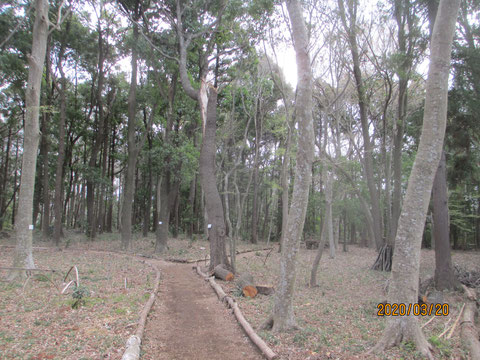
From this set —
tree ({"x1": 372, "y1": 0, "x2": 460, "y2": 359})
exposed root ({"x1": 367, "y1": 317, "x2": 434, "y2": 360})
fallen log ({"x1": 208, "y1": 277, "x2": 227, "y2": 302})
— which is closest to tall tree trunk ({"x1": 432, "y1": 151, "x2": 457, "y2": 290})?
tree ({"x1": 372, "y1": 0, "x2": 460, "y2": 359})

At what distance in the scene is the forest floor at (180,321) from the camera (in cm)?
435

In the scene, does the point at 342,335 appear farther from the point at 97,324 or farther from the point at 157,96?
the point at 157,96

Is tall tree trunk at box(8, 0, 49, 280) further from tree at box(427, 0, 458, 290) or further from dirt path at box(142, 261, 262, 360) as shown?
tree at box(427, 0, 458, 290)

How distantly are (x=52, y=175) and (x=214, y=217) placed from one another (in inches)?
789

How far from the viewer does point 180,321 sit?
6012mm

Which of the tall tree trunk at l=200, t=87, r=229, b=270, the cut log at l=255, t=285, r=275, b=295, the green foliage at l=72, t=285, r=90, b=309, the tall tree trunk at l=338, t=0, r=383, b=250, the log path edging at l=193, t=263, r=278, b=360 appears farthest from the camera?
the tall tree trunk at l=338, t=0, r=383, b=250

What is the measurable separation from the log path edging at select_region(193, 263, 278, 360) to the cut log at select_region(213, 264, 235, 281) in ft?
A: 0.76

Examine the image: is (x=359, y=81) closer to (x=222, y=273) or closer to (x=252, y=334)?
(x=222, y=273)

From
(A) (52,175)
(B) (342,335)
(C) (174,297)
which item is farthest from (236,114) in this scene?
(A) (52,175)

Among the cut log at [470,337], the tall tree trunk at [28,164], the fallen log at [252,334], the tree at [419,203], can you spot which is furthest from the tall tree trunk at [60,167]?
the cut log at [470,337]

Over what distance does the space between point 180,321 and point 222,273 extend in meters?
3.78

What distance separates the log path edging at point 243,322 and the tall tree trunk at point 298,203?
0.41 metres

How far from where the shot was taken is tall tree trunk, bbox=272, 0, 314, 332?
16.8 feet

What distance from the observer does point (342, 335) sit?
17.3 ft
